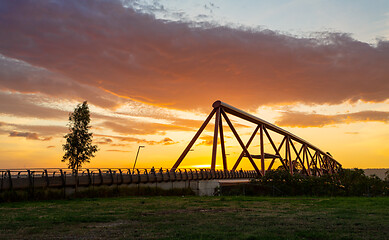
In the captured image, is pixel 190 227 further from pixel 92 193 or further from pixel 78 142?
pixel 78 142

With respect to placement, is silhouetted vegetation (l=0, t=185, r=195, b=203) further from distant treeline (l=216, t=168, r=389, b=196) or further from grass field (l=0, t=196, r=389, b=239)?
grass field (l=0, t=196, r=389, b=239)

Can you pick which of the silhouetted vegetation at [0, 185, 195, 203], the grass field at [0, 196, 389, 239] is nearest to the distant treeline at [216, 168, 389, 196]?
the silhouetted vegetation at [0, 185, 195, 203]

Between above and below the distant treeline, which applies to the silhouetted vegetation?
above

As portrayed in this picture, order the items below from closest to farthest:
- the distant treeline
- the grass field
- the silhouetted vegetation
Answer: the grass field → the silhouetted vegetation → the distant treeline

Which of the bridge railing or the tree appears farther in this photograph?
the tree

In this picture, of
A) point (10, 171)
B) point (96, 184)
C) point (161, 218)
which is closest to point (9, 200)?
point (10, 171)

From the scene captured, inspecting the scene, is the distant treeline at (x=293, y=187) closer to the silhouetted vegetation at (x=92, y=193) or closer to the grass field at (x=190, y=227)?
the silhouetted vegetation at (x=92, y=193)

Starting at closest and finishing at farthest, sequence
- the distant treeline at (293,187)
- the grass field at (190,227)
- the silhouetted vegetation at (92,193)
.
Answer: the grass field at (190,227), the silhouetted vegetation at (92,193), the distant treeline at (293,187)

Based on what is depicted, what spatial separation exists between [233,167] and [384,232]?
77.6 meters

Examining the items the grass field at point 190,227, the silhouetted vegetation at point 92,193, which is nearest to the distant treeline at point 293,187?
the silhouetted vegetation at point 92,193

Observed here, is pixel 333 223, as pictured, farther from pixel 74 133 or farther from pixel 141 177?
pixel 74 133

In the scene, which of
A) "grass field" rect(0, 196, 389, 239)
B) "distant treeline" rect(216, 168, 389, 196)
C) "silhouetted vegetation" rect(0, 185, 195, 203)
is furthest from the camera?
"distant treeline" rect(216, 168, 389, 196)

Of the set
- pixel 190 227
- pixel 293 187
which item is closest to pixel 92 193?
pixel 190 227

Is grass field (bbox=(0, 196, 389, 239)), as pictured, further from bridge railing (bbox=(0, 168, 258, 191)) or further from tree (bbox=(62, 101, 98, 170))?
tree (bbox=(62, 101, 98, 170))
